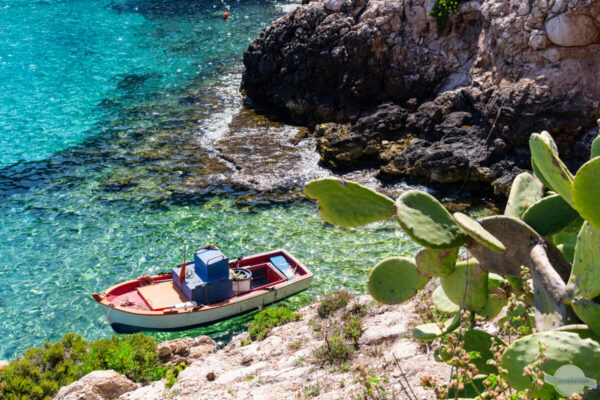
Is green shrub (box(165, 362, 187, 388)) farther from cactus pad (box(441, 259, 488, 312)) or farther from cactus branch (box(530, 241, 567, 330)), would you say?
cactus branch (box(530, 241, 567, 330))

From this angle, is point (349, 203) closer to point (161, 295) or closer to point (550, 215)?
point (550, 215)

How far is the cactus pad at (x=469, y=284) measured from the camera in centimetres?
469

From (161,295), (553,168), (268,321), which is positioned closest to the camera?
(553,168)

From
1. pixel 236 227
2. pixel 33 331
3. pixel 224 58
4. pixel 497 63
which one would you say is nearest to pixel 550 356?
pixel 33 331

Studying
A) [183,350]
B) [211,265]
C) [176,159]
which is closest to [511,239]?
[183,350]

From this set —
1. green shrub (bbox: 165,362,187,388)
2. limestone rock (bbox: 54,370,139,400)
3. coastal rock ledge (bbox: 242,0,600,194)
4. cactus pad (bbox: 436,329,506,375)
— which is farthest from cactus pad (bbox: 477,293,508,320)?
coastal rock ledge (bbox: 242,0,600,194)

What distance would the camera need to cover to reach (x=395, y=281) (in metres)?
5.21

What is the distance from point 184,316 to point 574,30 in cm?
1463

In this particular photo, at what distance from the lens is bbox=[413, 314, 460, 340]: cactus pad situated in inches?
179

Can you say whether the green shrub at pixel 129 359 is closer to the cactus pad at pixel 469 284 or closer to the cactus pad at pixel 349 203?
the cactus pad at pixel 349 203

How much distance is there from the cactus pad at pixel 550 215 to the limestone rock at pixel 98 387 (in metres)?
6.93

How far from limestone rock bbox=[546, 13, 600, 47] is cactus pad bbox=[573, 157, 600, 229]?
16639mm

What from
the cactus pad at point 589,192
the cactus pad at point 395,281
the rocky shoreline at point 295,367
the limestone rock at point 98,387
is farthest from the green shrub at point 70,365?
the cactus pad at point 589,192

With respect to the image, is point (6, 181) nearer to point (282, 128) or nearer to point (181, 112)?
point (181, 112)
